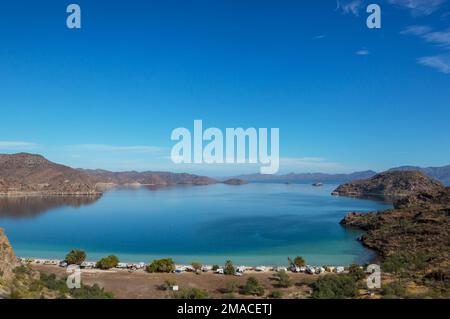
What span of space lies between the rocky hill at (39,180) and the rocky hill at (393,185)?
4895 inches

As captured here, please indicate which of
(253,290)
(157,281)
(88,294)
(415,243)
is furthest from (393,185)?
(88,294)

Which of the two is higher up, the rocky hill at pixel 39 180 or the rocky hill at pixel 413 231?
the rocky hill at pixel 39 180

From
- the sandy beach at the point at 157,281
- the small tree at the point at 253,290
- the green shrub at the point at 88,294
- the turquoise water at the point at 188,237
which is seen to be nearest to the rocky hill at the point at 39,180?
the turquoise water at the point at 188,237

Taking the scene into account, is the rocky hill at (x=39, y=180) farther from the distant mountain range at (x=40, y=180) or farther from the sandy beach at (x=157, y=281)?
the sandy beach at (x=157, y=281)

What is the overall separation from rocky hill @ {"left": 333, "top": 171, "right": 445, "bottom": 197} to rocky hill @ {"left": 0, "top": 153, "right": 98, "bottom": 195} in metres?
124

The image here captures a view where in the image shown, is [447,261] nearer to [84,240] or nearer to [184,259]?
[184,259]

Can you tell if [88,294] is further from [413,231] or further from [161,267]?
[413,231]

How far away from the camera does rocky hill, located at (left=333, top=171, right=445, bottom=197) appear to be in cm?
15624

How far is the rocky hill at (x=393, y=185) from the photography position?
156m

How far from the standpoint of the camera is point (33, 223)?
8106cm

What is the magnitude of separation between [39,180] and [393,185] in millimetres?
162146
